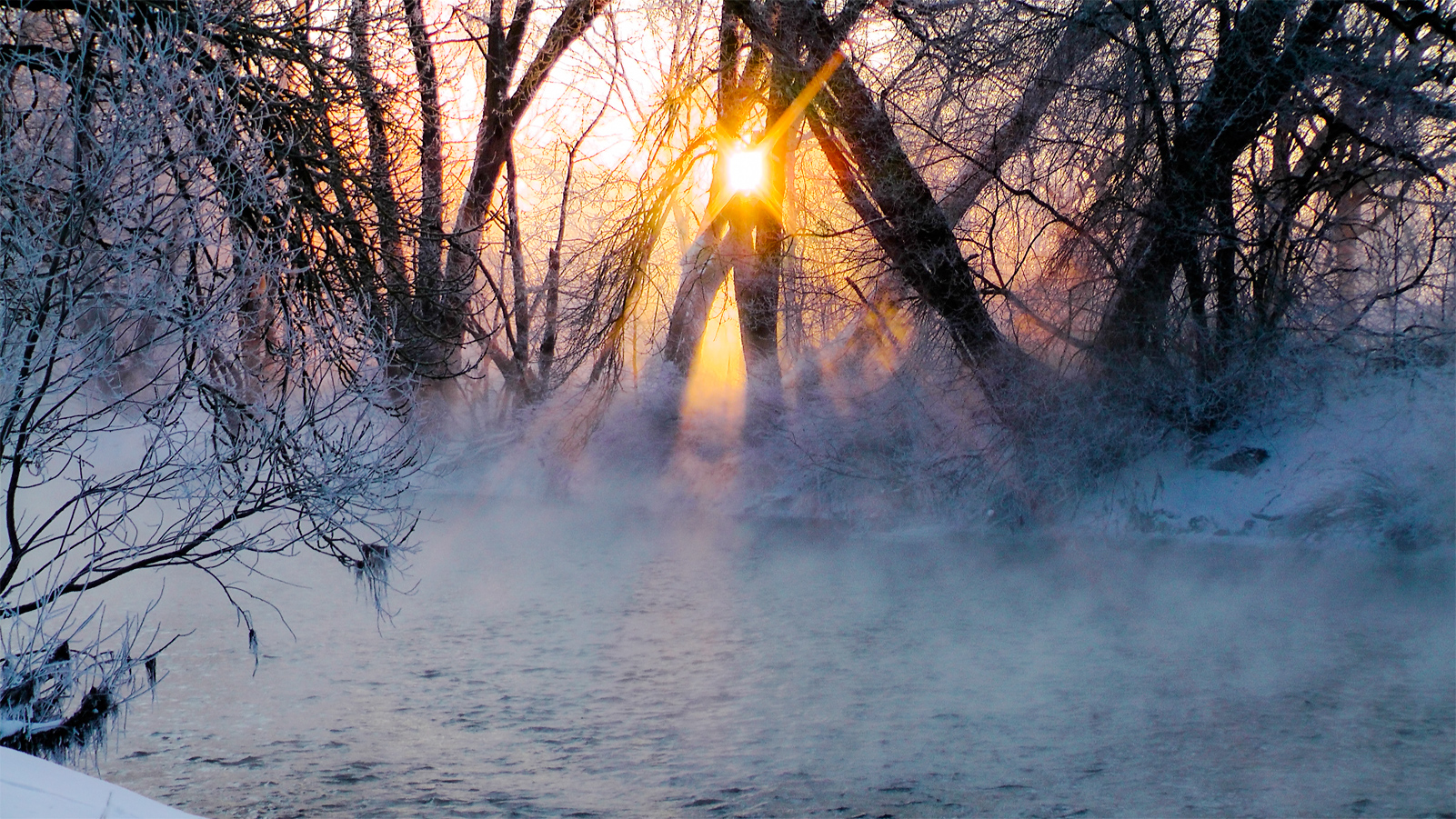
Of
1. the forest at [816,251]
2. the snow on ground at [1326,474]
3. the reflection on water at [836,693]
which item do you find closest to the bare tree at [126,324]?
the forest at [816,251]

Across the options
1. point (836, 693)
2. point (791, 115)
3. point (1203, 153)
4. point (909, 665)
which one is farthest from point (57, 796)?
point (1203, 153)

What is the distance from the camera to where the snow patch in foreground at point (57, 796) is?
279 centimetres

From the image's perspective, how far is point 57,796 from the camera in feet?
9.43

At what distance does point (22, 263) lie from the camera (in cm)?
571

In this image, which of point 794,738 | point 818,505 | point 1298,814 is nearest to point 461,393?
point 818,505

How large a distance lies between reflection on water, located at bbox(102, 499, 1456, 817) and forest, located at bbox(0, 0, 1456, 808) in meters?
0.78

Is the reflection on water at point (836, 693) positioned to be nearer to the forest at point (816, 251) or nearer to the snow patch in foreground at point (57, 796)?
the forest at point (816, 251)

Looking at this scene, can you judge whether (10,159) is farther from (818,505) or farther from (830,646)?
(818,505)

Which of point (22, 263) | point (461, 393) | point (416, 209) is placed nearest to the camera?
point (22, 263)

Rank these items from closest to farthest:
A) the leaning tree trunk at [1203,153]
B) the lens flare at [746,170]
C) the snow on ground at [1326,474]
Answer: the leaning tree trunk at [1203,153] → the snow on ground at [1326,474] → the lens flare at [746,170]

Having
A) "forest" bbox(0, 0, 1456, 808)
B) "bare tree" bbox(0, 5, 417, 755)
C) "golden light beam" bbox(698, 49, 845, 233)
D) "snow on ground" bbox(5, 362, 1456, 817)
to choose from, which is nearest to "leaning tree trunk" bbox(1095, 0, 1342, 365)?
"forest" bbox(0, 0, 1456, 808)

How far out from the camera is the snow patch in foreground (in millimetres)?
2791

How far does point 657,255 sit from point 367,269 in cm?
1508

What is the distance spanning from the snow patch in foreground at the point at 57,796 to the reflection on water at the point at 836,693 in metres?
3.36
